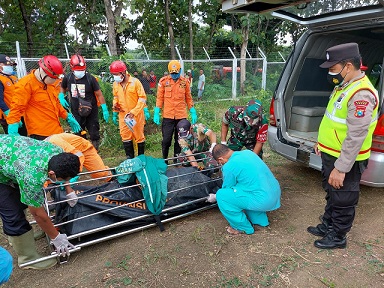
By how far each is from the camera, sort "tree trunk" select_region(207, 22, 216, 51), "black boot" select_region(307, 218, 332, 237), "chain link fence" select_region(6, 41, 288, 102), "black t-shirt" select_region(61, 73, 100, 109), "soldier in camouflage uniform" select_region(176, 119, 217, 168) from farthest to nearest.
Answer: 1. "tree trunk" select_region(207, 22, 216, 51)
2. "chain link fence" select_region(6, 41, 288, 102)
3. "black t-shirt" select_region(61, 73, 100, 109)
4. "soldier in camouflage uniform" select_region(176, 119, 217, 168)
5. "black boot" select_region(307, 218, 332, 237)

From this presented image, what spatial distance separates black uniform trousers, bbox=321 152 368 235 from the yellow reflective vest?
80 mm

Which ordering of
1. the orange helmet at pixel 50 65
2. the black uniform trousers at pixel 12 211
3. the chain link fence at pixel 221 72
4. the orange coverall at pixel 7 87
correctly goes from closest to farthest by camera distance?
1. the black uniform trousers at pixel 12 211
2. the orange helmet at pixel 50 65
3. the orange coverall at pixel 7 87
4. the chain link fence at pixel 221 72

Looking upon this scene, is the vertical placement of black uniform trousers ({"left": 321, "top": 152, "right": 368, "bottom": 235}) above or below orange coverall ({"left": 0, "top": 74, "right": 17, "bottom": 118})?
below

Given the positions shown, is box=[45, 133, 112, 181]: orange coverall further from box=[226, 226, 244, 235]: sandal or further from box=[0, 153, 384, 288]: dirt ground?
box=[226, 226, 244, 235]: sandal

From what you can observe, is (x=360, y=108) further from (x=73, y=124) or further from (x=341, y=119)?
(x=73, y=124)

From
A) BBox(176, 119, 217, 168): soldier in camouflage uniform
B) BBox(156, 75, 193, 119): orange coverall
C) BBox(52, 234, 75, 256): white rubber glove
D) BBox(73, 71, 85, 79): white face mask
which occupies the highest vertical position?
BBox(73, 71, 85, 79): white face mask

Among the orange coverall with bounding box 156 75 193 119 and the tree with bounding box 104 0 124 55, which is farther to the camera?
the tree with bounding box 104 0 124 55

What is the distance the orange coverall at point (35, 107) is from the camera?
3.11 m

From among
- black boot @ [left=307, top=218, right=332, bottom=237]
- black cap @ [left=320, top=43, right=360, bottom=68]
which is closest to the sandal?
black boot @ [left=307, top=218, right=332, bottom=237]

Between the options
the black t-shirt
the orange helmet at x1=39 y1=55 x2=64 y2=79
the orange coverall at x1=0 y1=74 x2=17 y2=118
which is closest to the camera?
the orange helmet at x1=39 y1=55 x2=64 y2=79

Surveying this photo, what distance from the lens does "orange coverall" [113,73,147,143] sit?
162 inches

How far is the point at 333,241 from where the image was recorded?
2340 mm

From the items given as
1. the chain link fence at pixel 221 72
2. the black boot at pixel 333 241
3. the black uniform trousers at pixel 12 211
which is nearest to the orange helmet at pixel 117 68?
the black uniform trousers at pixel 12 211

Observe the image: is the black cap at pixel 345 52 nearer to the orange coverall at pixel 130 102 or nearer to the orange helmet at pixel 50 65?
the orange helmet at pixel 50 65
